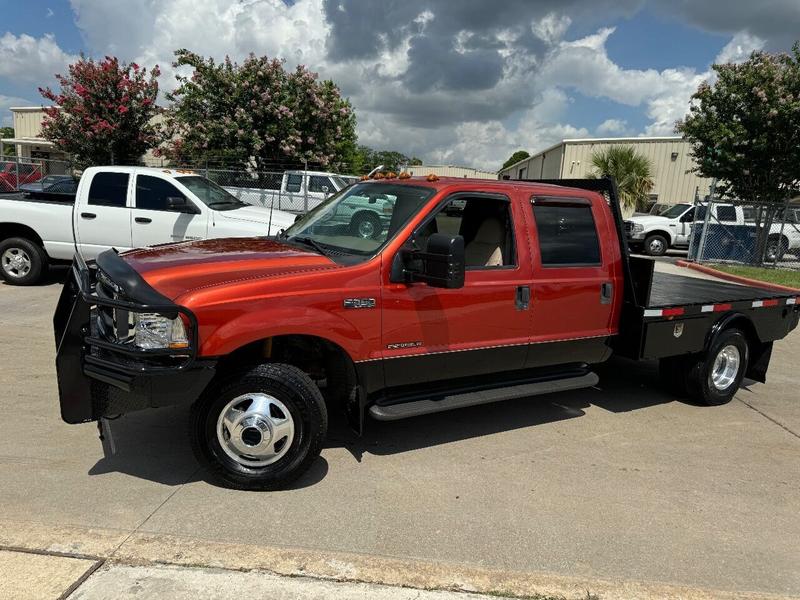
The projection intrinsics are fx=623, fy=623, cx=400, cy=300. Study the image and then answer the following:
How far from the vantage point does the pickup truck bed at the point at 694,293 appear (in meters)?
5.42

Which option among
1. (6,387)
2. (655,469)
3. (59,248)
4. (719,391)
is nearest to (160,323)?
(6,387)

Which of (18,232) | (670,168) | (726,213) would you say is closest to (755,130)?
(726,213)

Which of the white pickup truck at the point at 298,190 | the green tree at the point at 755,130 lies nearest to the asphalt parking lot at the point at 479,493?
the white pickup truck at the point at 298,190

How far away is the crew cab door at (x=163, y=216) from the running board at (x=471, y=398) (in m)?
5.93

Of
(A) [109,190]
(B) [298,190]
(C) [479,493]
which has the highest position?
(B) [298,190]

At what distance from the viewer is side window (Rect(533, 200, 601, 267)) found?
4723mm

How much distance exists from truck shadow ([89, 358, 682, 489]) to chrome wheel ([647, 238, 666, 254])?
1535 cm

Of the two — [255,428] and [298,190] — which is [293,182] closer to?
[298,190]

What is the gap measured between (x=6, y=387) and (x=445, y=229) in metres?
3.93

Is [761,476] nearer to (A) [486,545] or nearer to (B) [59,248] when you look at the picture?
(A) [486,545]

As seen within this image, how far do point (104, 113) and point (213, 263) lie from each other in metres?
18.9

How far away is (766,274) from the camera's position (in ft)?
50.8

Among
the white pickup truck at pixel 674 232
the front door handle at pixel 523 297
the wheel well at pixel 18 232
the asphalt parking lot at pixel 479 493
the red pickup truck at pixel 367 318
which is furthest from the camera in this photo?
the white pickup truck at pixel 674 232

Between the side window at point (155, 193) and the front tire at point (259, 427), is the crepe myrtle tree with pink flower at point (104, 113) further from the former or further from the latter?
the front tire at point (259, 427)
